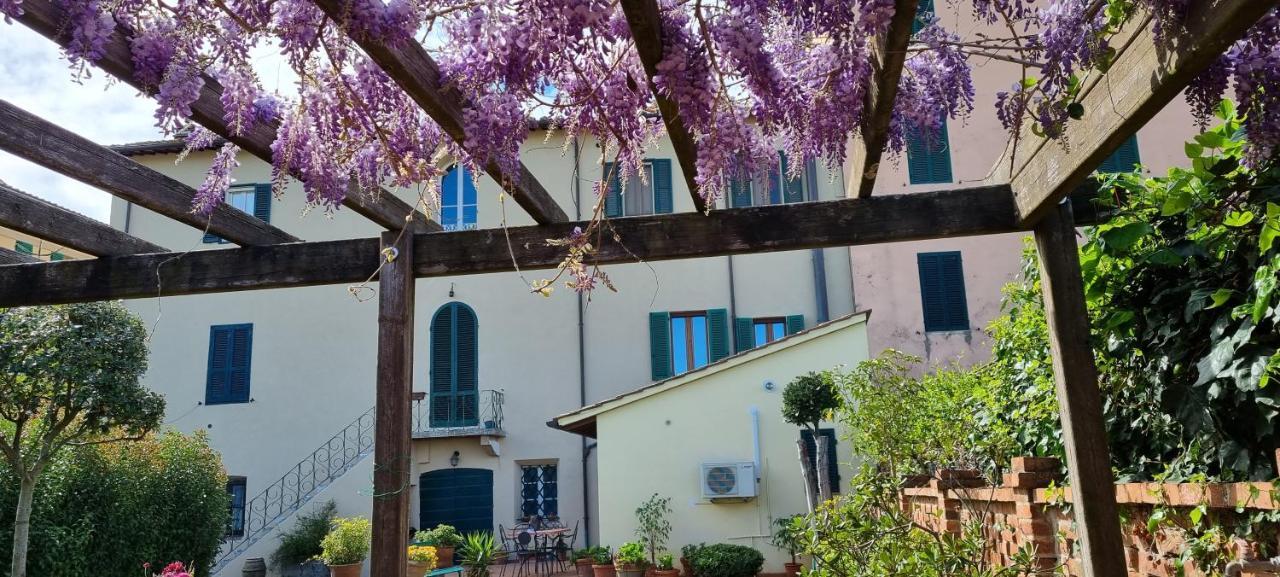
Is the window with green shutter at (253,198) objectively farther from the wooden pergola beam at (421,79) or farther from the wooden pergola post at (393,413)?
the wooden pergola beam at (421,79)

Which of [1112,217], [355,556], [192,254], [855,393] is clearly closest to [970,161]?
[855,393]

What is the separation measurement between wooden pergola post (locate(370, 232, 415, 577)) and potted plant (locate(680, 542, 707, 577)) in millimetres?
8133

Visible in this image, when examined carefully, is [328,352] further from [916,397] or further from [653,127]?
Answer: [653,127]

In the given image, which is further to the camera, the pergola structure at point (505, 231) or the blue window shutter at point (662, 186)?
the blue window shutter at point (662, 186)

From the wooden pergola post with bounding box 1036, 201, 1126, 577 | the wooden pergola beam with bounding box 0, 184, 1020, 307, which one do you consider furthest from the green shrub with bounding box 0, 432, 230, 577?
the wooden pergola post with bounding box 1036, 201, 1126, 577

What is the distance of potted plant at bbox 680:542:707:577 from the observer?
11432 mm

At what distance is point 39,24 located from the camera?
2.45m

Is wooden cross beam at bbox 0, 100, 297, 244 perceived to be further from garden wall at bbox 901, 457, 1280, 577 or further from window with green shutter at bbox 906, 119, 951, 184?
window with green shutter at bbox 906, 119, 951, 184

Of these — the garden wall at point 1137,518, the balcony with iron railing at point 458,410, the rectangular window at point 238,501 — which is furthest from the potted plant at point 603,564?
the garden wall at point 1137,518

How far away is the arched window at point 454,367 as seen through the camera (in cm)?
1458

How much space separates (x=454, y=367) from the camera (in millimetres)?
14750

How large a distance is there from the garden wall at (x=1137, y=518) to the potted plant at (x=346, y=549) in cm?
846

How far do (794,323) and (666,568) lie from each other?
4514 mm

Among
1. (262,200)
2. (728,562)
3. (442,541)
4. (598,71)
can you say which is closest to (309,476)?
(442,541)
